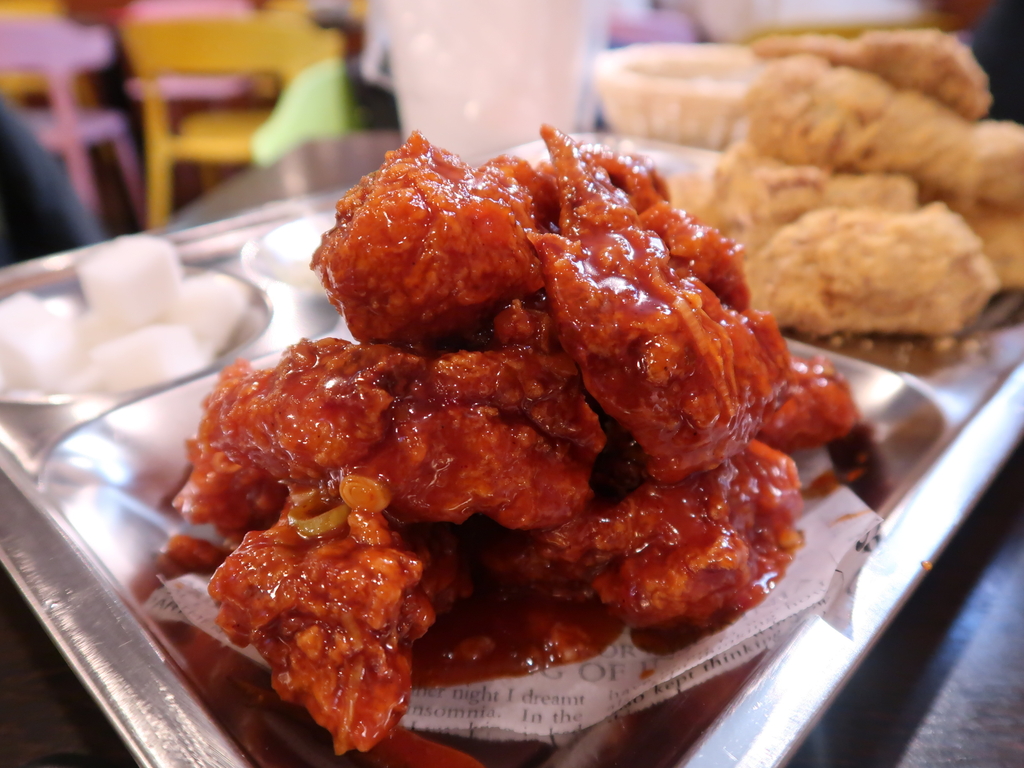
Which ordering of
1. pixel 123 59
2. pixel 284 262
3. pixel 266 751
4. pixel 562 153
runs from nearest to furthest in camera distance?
pixel 266 751 < pixel 562 153 < pixel 284 262 < pixel 123 59

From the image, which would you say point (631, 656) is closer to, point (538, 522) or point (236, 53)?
point (538, 522)

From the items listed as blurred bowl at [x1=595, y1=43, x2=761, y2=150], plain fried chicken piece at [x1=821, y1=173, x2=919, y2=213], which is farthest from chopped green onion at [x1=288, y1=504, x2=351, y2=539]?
blurred bowl at [x1=595, y1=43, x2=761, y2=150]

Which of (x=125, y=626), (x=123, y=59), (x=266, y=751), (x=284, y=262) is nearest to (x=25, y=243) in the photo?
(x=284, y=262)

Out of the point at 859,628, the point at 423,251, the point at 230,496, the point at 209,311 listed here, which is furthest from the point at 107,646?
the point at 209,311

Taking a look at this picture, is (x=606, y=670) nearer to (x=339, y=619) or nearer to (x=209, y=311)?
(x=339, y=619)

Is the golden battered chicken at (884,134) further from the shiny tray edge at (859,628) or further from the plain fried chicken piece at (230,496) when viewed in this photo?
the plain fried chicken piece at (230,496)

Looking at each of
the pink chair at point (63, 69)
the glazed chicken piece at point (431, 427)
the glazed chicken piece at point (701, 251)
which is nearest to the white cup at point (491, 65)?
the glazed chicken piece at point (701, 251)
